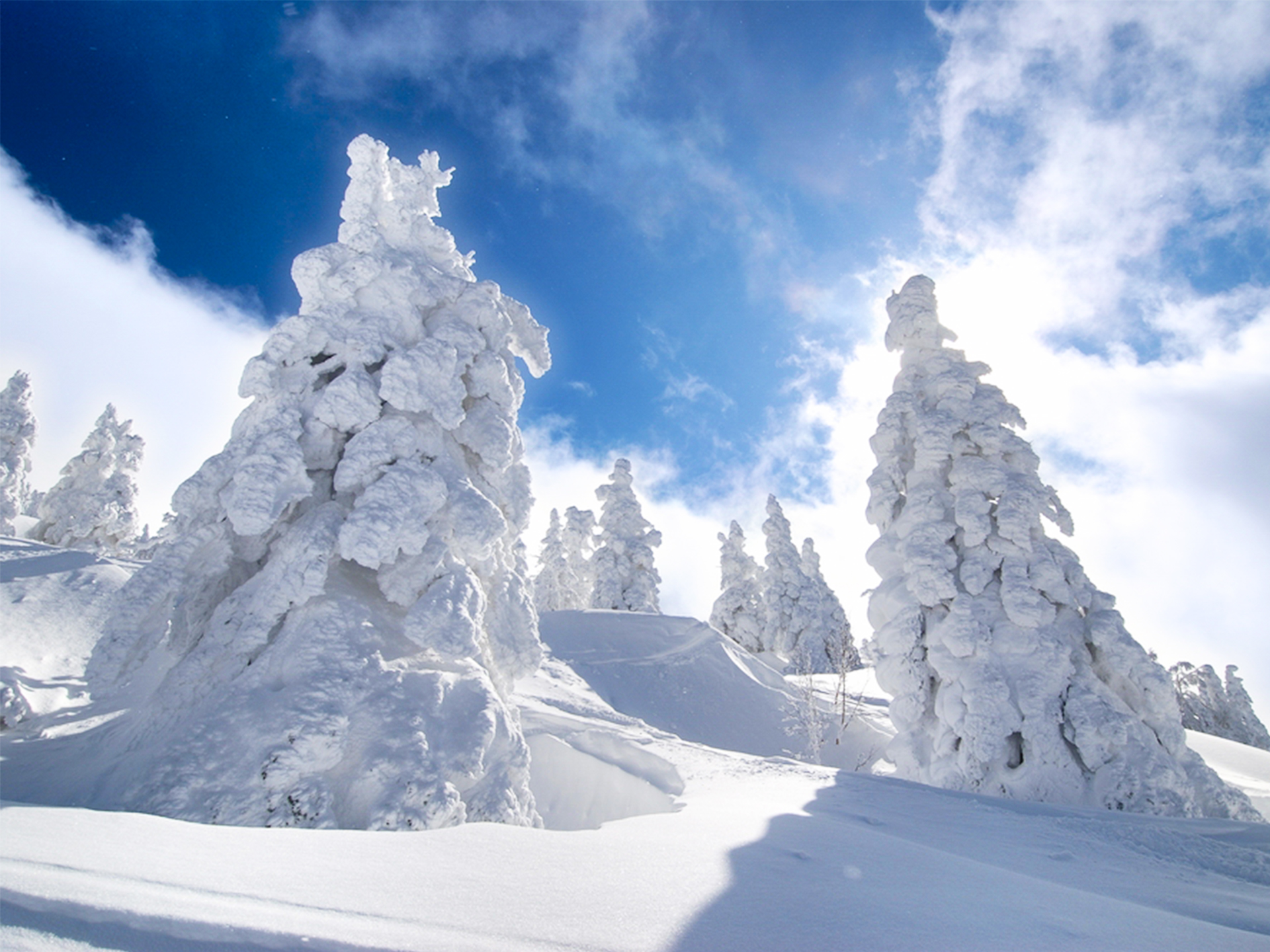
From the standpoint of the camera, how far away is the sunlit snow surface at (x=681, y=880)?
2.50m

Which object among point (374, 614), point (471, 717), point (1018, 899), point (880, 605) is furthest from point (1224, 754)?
point (374, 614)

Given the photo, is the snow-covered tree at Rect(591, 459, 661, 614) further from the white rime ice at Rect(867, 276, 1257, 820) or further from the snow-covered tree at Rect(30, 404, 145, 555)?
the snow-covered tree at Rect(30, 404, 145, 555)

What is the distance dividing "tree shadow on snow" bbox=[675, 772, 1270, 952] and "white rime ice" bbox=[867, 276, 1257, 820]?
3.75 metres

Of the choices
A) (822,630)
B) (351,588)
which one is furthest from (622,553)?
(351,588)

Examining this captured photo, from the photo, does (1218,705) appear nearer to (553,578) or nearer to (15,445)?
(553,578)

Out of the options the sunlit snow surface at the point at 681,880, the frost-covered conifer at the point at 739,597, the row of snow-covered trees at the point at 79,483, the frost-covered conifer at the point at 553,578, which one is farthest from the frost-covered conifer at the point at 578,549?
the sunlit snow surface at the point at 681,880

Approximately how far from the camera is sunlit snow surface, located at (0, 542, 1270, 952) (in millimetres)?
2498

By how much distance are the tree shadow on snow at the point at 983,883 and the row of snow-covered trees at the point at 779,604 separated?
2955cm

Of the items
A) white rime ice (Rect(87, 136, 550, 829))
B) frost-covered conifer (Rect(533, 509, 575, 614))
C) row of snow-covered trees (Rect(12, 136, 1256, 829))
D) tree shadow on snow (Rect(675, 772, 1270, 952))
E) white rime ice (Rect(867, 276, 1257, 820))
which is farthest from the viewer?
frost-covered conifer (Rect(533, 509, 575, 614))

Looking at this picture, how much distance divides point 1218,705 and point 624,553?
34.6 m

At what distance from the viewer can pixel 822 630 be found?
3703cm

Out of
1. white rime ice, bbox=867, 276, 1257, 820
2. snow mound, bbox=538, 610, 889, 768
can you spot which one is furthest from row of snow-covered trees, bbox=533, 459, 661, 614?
white rime ice, bbox=867, 276, 1257, 820

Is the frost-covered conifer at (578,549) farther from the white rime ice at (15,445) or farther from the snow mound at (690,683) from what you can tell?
the white rime ice at (15,445)

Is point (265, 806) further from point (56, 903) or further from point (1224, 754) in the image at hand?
point (1224, 754)
